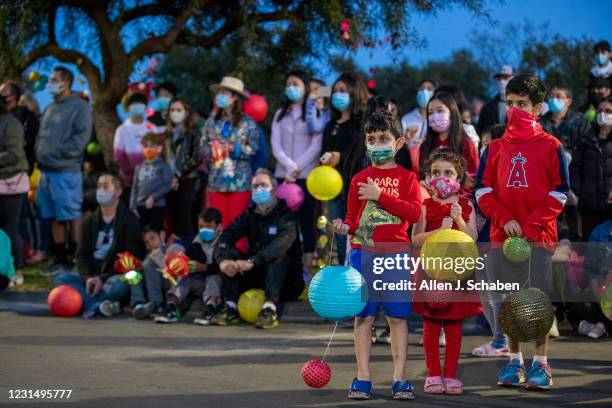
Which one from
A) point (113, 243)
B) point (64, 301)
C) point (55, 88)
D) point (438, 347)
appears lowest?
point (64, 301)

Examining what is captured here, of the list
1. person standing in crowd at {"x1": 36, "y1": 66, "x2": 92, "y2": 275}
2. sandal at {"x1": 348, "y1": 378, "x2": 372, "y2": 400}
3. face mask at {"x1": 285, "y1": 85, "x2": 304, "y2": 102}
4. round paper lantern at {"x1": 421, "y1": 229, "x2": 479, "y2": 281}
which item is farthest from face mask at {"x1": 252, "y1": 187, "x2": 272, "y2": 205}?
sandal at {"x1": 348, "y1": 378, "x2": 372, "y2": 400}

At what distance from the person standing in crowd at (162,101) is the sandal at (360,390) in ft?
24.4

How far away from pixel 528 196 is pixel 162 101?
7544mm

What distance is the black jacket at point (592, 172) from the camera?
998cm

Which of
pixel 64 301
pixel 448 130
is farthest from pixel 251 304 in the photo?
pixel 448 130

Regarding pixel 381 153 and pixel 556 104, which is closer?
pixel 381 153

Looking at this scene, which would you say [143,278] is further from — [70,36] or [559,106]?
[70,36]

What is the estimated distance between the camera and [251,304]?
972 centimetres

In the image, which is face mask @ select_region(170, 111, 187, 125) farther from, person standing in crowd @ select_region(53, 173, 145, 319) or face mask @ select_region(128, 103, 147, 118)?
person standing in crowd @ select_region(53, 173, 145, 319)

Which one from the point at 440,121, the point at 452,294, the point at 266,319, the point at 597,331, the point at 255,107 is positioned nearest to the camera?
the point at 452,294

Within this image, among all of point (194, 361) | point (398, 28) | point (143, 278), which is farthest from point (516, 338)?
point (398, 28)

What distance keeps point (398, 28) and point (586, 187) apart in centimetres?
518

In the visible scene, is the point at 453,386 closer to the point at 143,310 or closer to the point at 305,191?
the point at 143,310

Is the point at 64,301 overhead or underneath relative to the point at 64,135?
underneath
